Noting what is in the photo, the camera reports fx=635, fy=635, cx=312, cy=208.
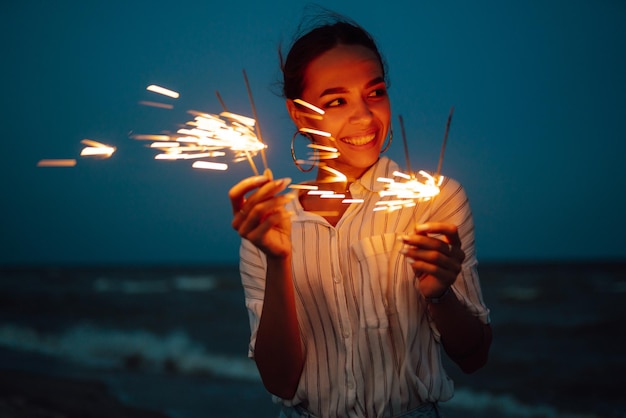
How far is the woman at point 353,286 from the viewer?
1.69 meters

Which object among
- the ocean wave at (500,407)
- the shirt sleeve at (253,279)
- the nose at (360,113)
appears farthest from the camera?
the ocean wave at (500,407)

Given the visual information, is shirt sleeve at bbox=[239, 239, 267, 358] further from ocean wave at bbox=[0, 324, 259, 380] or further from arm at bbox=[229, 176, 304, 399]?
ocean wave at bbox=[0, 324, 259, 380]

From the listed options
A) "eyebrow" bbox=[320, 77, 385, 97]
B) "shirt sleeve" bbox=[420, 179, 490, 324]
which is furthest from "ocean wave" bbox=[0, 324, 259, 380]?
"eyebrow" bbox=[320, 77, 385, 97]

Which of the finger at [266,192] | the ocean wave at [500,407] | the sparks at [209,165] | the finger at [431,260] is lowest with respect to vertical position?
the ocean wave at [500,407]

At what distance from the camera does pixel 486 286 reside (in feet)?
54.6

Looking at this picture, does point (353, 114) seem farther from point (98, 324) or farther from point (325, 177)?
point (98, 324)

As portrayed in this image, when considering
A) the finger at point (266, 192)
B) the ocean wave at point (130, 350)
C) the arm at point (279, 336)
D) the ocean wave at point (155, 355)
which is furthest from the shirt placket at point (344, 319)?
the ocean wave at point (130, 350)

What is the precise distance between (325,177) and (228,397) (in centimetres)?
472

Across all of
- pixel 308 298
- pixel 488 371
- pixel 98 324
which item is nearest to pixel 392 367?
pixel 308 298

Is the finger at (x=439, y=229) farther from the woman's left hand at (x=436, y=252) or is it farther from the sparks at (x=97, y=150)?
the sparks at (x=97, y=150)

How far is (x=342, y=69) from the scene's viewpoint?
71.0 inches

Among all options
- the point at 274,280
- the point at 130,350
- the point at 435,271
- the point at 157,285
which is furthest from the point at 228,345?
the point at 157,285

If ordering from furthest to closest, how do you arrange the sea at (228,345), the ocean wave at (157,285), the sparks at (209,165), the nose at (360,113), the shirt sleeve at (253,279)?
the ocean wave at (157,285), the sea at (228,345), the shirt sleeve at (253,279), the nose at (360,113), the sparks at (209,165)

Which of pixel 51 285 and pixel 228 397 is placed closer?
pixel 228 397
